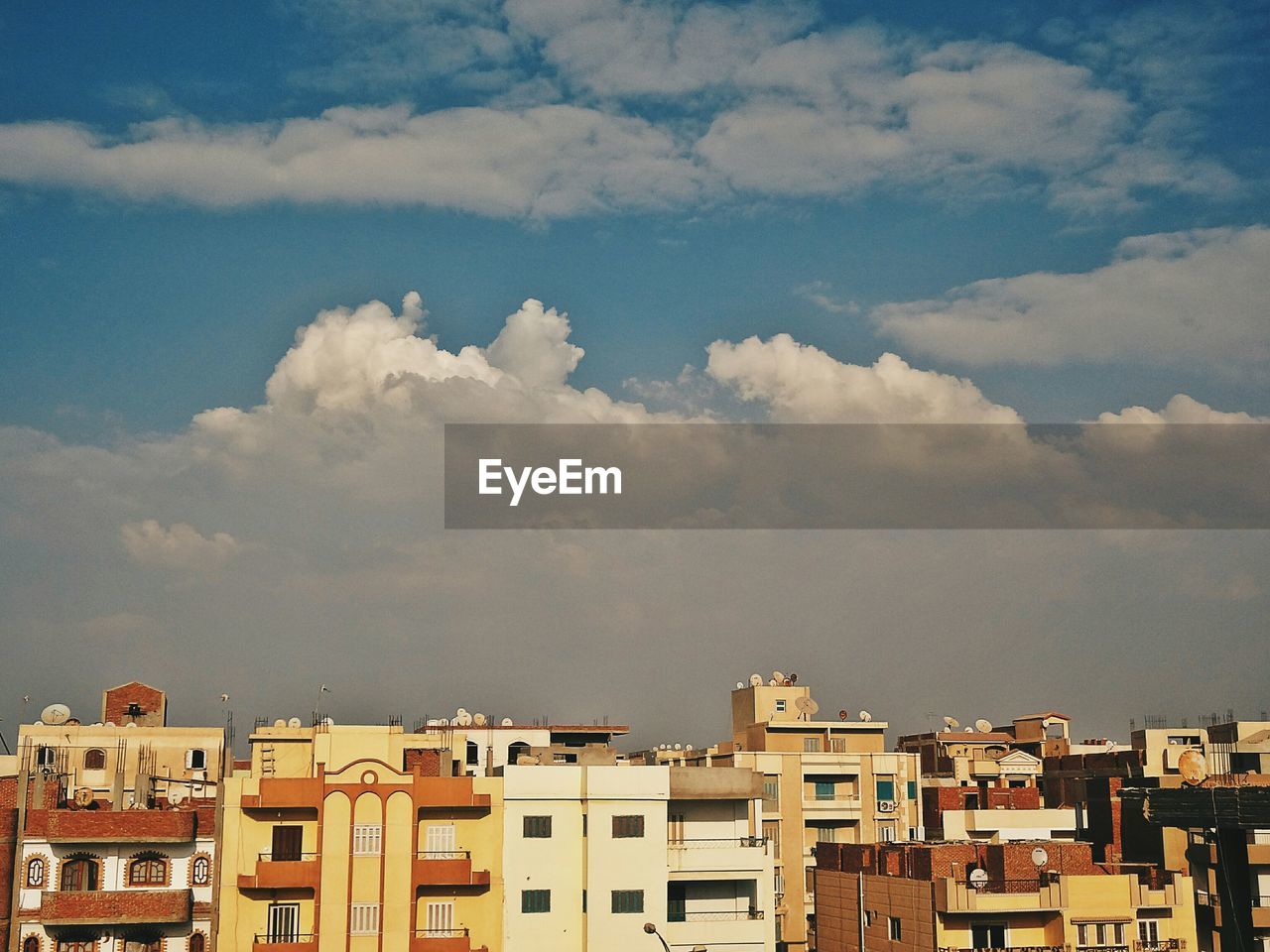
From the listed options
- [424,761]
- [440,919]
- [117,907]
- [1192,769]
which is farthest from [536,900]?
[1192,769]

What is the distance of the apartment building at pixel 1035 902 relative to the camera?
53594 mm

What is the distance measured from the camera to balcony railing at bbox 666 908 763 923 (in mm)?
58750

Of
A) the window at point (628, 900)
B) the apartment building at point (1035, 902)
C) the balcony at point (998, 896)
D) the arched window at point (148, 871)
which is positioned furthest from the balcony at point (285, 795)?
the balcony at point (998, 896)

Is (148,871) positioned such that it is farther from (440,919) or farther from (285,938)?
(440,919)

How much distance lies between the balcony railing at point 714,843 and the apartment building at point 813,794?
18.7m

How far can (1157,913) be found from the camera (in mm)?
54406

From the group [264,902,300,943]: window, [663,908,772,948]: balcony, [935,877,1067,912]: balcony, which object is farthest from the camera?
[663,908,772,948]: balcony

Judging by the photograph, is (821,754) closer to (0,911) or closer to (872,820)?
(872,820)

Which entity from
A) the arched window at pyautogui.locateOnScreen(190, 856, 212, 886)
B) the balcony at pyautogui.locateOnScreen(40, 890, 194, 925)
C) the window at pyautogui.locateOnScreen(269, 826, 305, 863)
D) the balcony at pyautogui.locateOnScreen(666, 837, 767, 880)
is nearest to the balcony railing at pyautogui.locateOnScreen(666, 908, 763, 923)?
the balcony at pyautogui.locateOnScreen(666, 837, 767, 880)

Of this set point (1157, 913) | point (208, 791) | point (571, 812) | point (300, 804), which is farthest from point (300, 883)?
point (1157, 913)

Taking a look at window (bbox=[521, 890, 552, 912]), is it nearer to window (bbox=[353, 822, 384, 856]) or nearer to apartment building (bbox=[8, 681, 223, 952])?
window (bbox=[353, 822, 384, 856])

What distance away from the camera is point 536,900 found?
5622 centimetres

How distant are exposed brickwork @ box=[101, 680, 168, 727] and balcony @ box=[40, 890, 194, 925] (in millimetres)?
32029

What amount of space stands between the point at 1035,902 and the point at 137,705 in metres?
54.7
